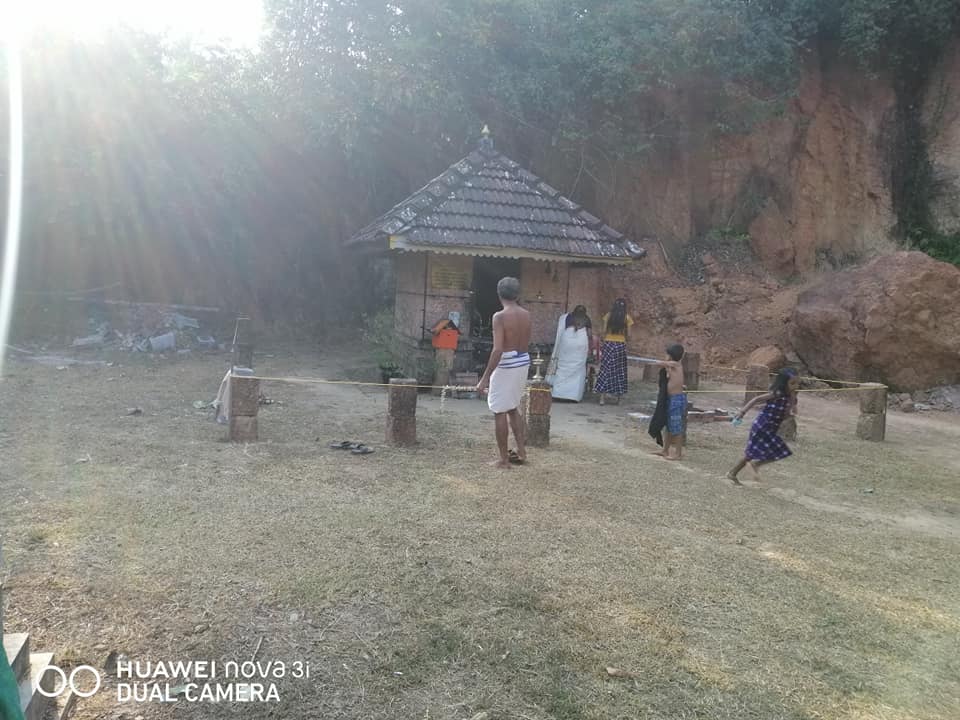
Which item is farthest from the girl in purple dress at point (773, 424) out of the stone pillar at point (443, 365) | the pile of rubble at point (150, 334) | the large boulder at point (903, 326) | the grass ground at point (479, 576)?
the pile of rubble at point (150, 334)

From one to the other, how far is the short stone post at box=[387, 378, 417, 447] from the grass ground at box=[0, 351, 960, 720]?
0.22m

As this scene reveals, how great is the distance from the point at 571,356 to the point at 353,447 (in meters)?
4.84

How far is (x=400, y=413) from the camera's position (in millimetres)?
6953

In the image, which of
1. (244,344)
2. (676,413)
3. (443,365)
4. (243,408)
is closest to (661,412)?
(676,413)

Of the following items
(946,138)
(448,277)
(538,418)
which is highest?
(946,138)

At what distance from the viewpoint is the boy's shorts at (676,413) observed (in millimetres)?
7164

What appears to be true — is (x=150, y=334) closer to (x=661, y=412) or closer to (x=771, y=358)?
(x=661, y=412)

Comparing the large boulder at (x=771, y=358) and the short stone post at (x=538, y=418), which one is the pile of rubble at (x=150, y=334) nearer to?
the short stone post at (x=538, y=418)

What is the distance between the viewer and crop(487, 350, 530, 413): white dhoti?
6.32 metres

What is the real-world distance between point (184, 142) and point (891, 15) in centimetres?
1644

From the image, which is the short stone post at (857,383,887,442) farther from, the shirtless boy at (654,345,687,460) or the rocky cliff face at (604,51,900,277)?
the rocky cliff face at (604,51,900,277)

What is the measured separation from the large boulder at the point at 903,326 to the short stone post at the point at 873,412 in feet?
13.3

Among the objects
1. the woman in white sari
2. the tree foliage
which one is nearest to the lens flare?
the tree foliage

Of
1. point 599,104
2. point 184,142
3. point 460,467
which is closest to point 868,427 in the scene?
point 460,467
